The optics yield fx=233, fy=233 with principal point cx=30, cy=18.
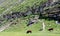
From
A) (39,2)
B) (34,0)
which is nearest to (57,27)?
(39,2)

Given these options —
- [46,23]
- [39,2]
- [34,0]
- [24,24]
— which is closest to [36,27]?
[46,23]

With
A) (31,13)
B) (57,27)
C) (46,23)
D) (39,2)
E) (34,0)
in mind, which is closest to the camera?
(57,27)

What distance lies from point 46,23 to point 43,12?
17326 mm

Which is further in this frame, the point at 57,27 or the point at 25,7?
the point at 25,7

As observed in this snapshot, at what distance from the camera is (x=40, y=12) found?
377 feet

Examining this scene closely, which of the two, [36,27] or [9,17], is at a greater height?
[9,17]

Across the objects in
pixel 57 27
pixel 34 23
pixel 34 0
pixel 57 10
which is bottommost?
pixel 57 27

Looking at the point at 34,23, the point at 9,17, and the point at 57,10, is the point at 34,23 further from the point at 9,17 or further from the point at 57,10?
the point at 9,17

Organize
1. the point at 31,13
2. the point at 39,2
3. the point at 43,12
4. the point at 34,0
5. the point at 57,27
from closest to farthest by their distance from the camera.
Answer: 1. the point at 57,27
2. the point at 43,12
3. the point at 31,13
4. the point at 39,2
5. the point at 34,0

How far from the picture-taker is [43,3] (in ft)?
410

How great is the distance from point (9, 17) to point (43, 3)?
2100 centimetres

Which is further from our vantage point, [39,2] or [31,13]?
[39,2]

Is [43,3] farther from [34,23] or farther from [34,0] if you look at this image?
[34,23]

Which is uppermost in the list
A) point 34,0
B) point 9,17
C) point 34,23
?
point 34,0
